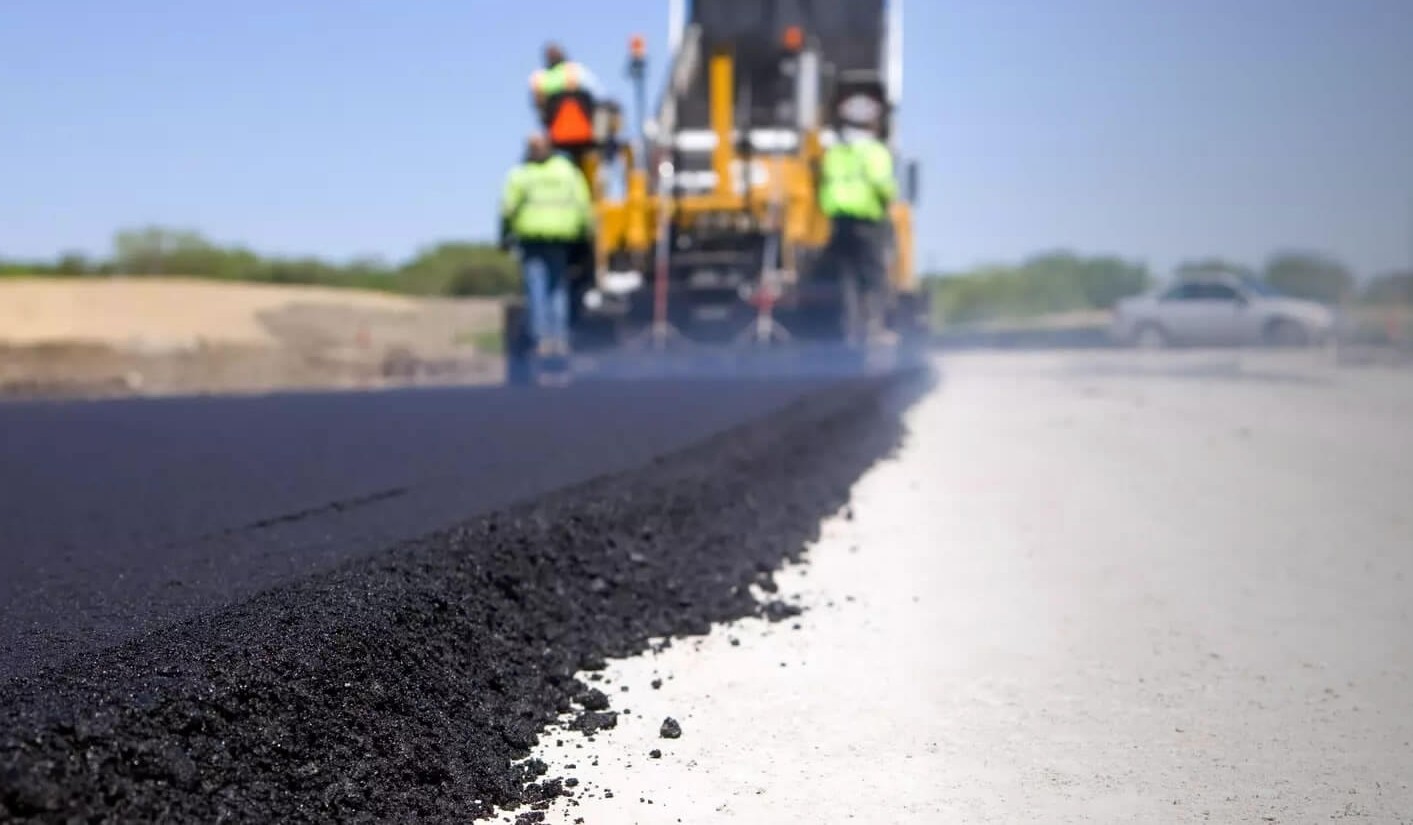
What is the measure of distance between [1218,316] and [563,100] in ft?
50.8

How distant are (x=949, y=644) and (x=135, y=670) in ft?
7.49

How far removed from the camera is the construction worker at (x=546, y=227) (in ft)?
43.7

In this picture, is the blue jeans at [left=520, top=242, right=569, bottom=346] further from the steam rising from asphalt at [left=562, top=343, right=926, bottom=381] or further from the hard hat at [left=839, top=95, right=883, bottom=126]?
the hard hat at [left=839, top=95, right=883, bottom=126]

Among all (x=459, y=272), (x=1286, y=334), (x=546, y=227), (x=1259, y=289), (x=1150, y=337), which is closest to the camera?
(x=546, y=227)

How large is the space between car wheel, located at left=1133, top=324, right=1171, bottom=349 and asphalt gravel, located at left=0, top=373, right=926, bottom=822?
1896 centimetres

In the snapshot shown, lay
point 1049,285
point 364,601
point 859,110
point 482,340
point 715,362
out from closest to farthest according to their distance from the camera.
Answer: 1. point 364,601
2. point 715,362
3. point 859,110
4. point 482,340
5. point 1049,285

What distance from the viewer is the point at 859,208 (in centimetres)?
1459

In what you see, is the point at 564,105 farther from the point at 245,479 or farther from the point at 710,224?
A: the point at 245,479

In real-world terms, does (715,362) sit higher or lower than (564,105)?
lower

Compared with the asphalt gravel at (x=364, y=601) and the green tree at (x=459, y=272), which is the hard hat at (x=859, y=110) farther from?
the green tree at (x=459, y=272)

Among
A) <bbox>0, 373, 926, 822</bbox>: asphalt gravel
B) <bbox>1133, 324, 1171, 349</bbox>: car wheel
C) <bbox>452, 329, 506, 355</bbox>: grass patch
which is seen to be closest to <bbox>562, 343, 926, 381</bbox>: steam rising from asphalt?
<bbox>0, 373, 926, 822</bbox>: asphalt gravel

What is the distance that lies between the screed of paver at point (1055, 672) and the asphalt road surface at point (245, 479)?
1.07 meters

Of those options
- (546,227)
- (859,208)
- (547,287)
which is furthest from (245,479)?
(859,208)

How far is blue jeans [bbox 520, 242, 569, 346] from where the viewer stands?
1369 cm
